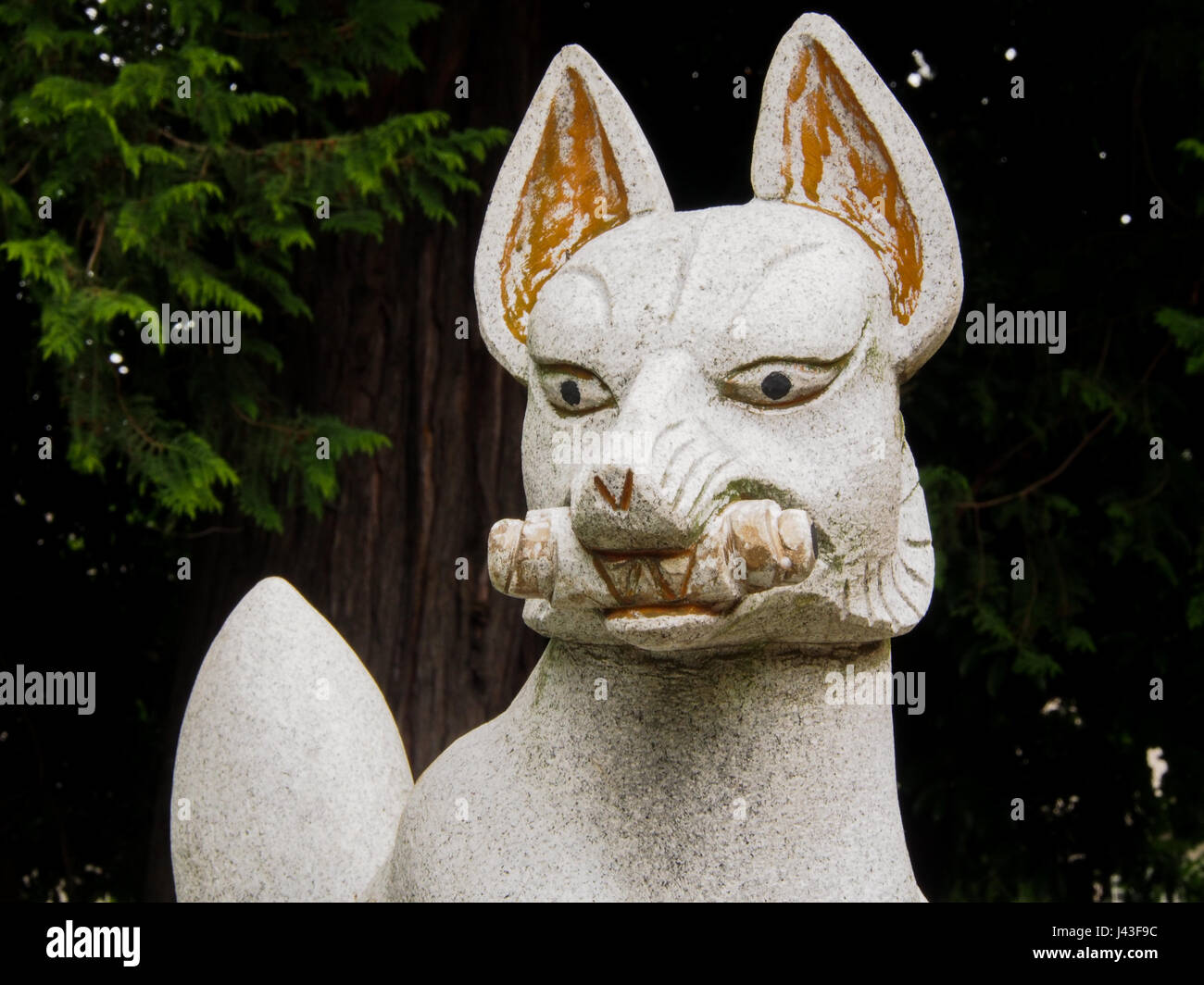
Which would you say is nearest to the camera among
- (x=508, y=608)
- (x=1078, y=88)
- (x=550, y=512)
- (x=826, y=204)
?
(x=550, y=512)

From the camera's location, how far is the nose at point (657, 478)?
6.25 ft

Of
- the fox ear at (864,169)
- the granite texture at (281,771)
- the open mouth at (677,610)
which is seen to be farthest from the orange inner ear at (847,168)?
the granite texture at (281,771)

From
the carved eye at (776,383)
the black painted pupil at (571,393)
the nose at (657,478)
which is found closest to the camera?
the nose at (657,478)

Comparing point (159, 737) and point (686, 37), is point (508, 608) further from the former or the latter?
point (686, 37)

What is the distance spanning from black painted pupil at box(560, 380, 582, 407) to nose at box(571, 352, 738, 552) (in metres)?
0.14

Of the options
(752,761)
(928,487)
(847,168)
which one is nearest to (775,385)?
(847,168)

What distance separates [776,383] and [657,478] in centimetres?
28

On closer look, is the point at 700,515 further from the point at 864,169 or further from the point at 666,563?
the point at 864,169

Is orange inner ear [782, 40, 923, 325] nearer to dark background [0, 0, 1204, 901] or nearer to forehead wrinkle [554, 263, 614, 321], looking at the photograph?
forehead wrinkle [554, 263, 614, 321]

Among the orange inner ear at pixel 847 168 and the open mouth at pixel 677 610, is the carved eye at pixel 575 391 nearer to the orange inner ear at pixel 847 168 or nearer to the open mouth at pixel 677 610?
the open mouth at pixel 677 610

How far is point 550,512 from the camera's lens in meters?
2.08

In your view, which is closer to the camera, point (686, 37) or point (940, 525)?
point (940, 525)

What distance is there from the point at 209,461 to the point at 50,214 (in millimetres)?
678
